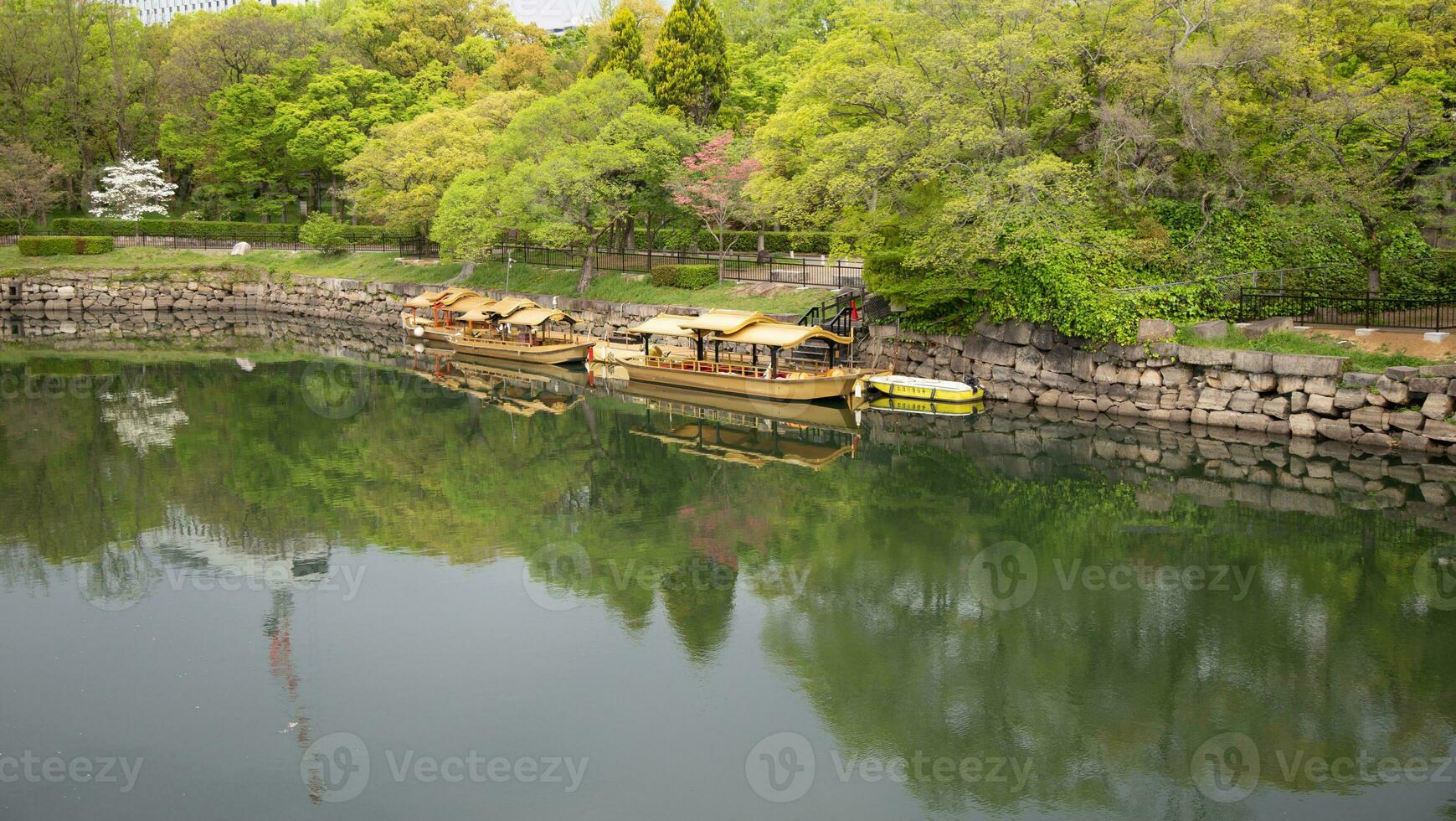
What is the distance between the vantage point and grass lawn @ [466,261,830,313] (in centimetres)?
3738

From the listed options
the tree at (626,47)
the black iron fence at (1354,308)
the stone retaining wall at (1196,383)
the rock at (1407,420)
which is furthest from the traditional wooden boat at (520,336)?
the rock at (1407,420)

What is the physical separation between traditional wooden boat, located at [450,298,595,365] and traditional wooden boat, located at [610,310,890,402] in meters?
4.86

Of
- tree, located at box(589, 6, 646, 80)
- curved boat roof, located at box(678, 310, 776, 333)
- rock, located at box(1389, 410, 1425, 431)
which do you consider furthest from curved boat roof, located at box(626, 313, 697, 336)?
tree, located at box(589, 6, 646, 80)

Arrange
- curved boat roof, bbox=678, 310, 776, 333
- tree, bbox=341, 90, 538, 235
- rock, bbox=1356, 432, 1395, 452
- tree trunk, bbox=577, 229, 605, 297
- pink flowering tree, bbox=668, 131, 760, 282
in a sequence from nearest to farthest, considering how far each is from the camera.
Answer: rock, bbox=1356, 432, 1395, 452, curved boat roof, bbox=678, 310, 776, 333, pink flowering tree, bbox=668, 131, 760, 282, tree trunk, bbox=577, 229, 605, 297, tree, bbox=341, 90, 538, 235

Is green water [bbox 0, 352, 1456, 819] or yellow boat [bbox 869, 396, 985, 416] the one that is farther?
yellow boat [bbox 869, 396, 985, 416]

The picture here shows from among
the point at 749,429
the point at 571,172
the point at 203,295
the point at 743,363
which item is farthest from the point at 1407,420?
the point at 203,295

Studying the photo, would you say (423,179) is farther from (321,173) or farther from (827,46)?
(827,46)

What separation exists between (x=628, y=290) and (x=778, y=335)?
1536cm

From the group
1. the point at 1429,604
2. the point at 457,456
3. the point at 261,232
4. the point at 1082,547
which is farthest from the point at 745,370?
the point at 261,232

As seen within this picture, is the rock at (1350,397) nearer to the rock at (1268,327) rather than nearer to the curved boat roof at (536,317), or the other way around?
the rock at (1268,327)

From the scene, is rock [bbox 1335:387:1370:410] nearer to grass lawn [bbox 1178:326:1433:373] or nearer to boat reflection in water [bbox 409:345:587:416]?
grass lawn [bbox 1178:326:1433:373]

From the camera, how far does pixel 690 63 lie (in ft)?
161

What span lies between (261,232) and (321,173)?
20.5ft

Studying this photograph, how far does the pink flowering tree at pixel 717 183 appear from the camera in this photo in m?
40.7
